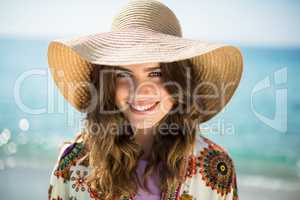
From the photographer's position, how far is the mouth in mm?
1232

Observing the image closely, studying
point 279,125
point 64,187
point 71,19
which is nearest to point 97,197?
point 64,187

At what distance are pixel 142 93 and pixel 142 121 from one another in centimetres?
11

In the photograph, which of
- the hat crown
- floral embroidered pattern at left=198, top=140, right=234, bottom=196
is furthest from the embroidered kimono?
the hat crown

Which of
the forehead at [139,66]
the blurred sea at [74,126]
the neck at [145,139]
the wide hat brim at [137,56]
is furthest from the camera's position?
the blurred sea at [74,126]

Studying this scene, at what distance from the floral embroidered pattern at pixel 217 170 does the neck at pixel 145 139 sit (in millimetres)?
188

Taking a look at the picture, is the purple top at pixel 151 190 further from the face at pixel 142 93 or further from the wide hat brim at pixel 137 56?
the wide hat brim at pixel 137 56

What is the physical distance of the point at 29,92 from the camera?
14.6 ft

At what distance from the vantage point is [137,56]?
1086 mm

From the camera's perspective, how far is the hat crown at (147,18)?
1.21m

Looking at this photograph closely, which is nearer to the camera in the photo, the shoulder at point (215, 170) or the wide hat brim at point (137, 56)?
the wide hat brim at point (137, 56)

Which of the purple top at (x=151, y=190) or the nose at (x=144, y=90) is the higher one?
the nose at (x=144, y=90)

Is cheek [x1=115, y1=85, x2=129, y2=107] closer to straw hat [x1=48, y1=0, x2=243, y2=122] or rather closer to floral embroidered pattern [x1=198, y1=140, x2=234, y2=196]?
straw hat [x1=48, y1=0, x2=243, y2=122]

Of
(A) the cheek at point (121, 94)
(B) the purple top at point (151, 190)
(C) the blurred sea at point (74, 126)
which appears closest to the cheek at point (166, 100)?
(A) the cheek at point (121, 94)

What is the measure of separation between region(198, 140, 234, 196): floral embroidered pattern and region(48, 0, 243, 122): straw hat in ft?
0.67
